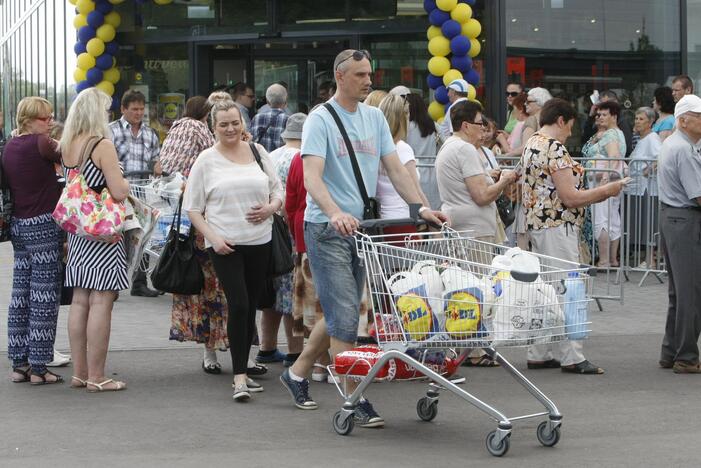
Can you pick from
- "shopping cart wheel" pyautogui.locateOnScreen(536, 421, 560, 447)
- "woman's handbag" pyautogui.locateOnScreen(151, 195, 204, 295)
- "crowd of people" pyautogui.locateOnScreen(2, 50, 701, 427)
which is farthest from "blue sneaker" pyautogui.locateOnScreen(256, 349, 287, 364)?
"shopping cart wheel" pyautogui.locateOnScreen(536, 421, 560, 447)

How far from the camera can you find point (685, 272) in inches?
345

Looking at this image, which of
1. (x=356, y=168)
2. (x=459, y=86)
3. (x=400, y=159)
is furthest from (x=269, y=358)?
(x=459, y=86)

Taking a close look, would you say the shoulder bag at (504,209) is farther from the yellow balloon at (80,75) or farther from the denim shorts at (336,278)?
the yellow balloon at (80,75)

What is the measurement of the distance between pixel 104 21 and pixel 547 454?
1393 centimetres

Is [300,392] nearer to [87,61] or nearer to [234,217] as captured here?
[234,217]

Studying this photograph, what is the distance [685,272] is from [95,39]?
1209cm

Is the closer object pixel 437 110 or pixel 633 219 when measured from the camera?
pixel 633 219

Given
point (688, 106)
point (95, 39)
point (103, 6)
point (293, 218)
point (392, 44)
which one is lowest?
point (293, 218)

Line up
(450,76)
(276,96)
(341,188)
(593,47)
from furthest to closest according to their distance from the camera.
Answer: (593,47), (450,76), (276,96), (341,188)

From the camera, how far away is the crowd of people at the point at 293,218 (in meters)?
7.08

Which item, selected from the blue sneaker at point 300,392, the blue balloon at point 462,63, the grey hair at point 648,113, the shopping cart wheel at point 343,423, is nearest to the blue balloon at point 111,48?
the blue balloon at point 462,63

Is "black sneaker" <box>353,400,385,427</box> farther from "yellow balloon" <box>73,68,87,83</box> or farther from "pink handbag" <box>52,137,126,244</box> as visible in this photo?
"yellow balloon" <box>73,68,87,83</box>

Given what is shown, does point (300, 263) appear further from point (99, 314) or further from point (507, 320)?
point (507, 320)

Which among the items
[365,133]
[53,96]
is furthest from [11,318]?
[53,96]
